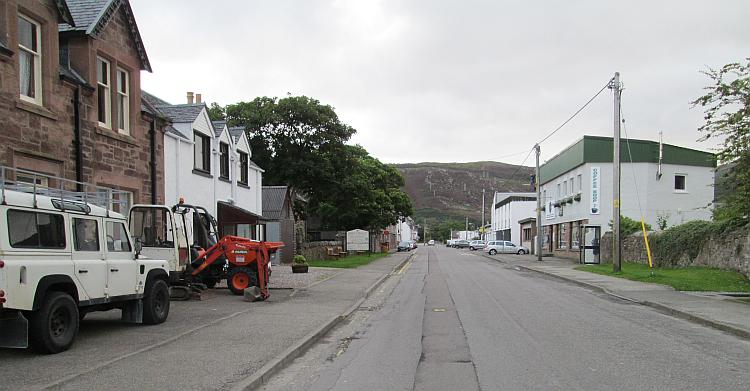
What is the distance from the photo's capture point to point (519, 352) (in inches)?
337

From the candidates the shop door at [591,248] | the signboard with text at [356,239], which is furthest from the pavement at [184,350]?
the signboard with text at [356,239]

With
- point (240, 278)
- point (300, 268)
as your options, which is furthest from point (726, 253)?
point (240, 278)

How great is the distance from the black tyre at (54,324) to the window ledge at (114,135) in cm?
707

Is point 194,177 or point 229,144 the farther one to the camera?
point 229,144

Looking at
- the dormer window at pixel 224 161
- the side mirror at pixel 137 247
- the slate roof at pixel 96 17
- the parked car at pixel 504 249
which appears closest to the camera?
the side mirror at pixel 137 247

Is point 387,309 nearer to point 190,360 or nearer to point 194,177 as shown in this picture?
point 190,360

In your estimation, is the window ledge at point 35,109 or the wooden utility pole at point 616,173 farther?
the wooden utility pole at point 616,173

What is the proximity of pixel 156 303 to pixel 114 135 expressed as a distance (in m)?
5.75

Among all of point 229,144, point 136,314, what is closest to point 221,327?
point 136,314

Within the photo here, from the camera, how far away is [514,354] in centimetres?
843

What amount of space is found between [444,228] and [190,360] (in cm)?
17865

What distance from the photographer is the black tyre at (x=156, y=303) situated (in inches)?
409

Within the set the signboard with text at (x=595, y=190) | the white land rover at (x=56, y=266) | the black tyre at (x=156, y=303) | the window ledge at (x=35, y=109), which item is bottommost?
the black tyre at (x=156, y=303)

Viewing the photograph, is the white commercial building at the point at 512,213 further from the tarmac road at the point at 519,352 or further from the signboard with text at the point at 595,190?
the tarmac road at the point at 519,352
